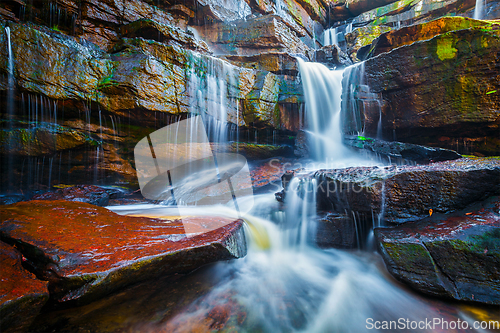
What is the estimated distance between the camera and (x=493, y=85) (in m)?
5.50

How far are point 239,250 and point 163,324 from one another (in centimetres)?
153

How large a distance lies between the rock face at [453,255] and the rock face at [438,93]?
4.55 meters

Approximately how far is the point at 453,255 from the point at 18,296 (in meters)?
4.77

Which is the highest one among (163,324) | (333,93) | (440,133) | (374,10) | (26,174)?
(374,10)

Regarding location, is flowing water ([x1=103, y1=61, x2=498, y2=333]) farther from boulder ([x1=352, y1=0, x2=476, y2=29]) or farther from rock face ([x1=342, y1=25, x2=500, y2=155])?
boulder ([x1=352, y1=0, x2=476, y2=29])

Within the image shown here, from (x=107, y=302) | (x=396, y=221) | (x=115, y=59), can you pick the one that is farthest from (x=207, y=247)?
(x=115, y=59)

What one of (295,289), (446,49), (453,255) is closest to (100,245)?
(295,289)

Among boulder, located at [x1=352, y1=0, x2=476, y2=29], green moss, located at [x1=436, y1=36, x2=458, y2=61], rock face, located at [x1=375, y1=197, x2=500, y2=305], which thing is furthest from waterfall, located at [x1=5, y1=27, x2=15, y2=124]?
boulder, located at [x1=352, y1=0, x2=476, y2=29]

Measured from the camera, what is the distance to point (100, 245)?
2.41m

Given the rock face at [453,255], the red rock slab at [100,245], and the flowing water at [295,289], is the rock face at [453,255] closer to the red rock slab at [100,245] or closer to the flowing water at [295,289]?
the flowing water at [295,289]

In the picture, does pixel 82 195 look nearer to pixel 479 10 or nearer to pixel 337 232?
pixel 337 232

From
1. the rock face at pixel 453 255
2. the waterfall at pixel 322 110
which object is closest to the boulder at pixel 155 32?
the waterfall at pixel 322 110

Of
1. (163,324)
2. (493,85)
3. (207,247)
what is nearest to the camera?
(163,324)

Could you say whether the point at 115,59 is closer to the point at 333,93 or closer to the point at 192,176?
the point at 192,176
